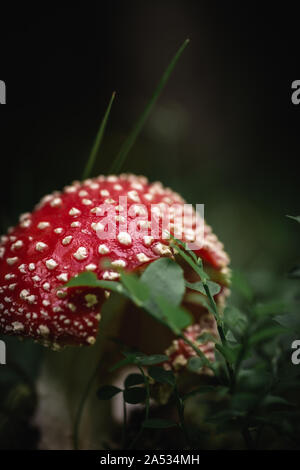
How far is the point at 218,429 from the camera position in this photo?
27.6 inches

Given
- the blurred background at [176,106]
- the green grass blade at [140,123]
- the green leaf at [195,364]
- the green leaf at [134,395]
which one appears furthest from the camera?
the blurred background at [176,106]

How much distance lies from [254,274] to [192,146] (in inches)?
38.6

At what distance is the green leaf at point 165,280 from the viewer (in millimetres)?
660

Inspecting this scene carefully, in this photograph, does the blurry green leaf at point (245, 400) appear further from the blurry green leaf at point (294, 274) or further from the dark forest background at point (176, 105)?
the dark forest background at point (176, 105)

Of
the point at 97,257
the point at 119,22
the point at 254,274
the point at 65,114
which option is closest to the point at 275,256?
the point at 254,274

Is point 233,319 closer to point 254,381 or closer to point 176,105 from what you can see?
point 254,381

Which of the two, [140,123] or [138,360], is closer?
[138,360]

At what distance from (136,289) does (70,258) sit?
0.29m

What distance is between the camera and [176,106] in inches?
79.0

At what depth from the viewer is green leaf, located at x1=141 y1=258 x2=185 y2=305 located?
2.17 feet

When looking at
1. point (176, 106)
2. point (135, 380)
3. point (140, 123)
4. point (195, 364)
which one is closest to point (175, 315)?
point (195, 364)

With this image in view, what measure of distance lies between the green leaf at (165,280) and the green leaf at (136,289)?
0.08ft

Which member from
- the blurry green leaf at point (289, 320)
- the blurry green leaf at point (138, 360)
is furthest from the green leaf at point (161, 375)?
the blurry green leaf at point (289, 320)
